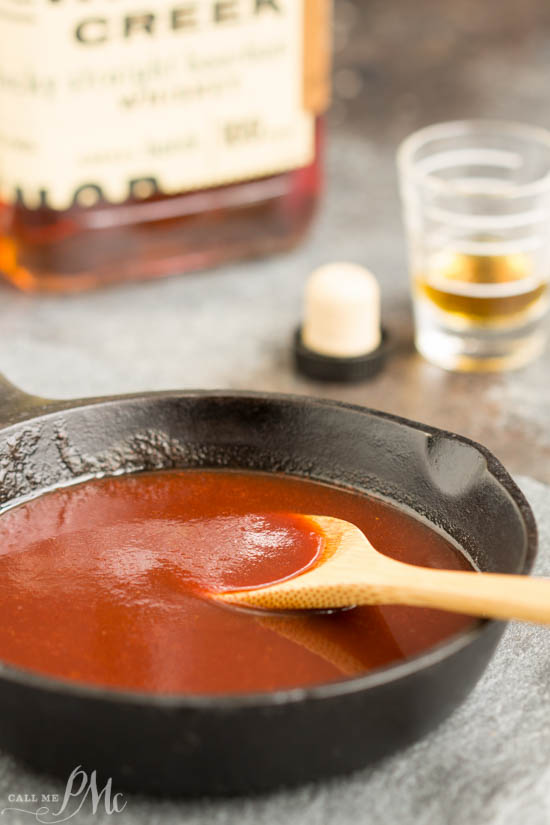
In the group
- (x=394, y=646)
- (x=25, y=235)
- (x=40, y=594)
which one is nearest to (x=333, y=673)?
(x=394, y=646)

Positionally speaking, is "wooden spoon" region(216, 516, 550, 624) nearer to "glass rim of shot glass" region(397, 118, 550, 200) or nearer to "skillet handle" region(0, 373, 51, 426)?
"skillet handle" region(0, 373, 51, 426)

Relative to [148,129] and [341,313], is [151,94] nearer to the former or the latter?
[148,129]

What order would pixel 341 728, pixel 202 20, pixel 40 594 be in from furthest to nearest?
pixel 202 20
pixel 40 594
pixel 341 728

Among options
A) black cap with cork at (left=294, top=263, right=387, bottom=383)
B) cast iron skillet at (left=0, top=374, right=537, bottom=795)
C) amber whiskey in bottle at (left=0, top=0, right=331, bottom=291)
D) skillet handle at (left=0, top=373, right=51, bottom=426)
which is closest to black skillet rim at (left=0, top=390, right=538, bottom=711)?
cast iron skillet at (left=0, top=374, right=537, bottom=795)

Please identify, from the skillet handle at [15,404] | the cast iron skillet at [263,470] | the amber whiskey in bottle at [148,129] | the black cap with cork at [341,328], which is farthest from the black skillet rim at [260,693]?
the amber whiskey in bottle at [148,129]

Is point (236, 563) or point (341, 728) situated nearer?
point (341, 728)

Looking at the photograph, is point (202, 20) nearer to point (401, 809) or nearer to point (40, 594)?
point (40, 594)

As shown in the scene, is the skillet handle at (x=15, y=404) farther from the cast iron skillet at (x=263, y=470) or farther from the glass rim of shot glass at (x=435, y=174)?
the glass rim of shot glass at (x=435, y=174)
